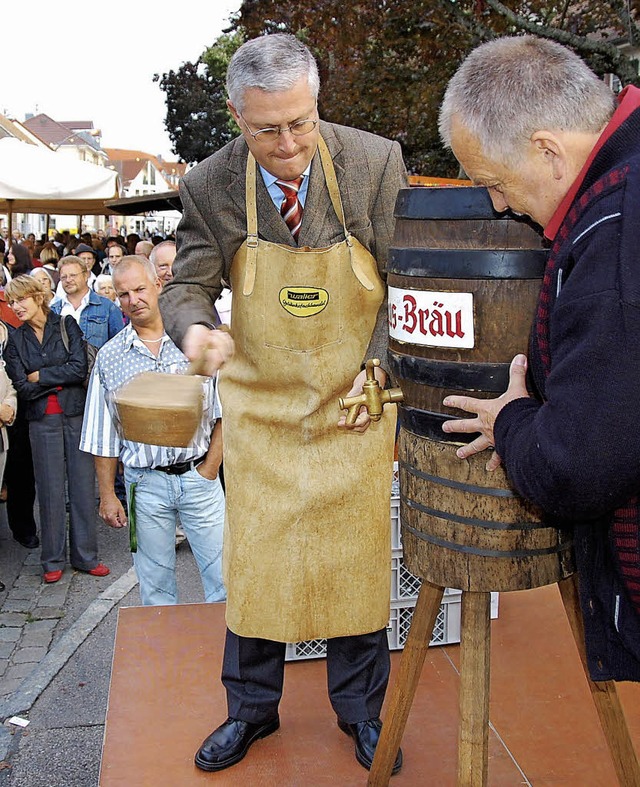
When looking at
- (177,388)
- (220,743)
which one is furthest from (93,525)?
(177,388)

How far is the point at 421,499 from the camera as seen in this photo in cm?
185

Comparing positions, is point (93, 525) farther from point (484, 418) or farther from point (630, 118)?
point (630, 118)

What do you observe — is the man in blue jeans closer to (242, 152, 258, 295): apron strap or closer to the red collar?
(242, 152, 258, 295): apron strap

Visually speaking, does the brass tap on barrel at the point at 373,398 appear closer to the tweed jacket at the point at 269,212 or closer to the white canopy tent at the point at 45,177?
the tweed jacket at the point at 269,212

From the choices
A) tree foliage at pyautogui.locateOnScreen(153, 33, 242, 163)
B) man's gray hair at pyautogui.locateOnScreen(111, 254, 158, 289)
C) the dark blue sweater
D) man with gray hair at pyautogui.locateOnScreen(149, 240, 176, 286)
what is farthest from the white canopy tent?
tree foliage at pyautogui.locateOnScreen(153, 33, 242, 163)

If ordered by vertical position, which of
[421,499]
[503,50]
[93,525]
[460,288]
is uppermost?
[503,50]

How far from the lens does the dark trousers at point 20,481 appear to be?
19.2ft

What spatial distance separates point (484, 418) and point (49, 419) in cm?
409

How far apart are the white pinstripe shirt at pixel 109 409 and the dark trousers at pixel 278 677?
1215mm

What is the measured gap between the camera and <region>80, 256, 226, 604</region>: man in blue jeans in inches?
149

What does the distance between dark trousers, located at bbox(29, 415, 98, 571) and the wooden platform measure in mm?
1970

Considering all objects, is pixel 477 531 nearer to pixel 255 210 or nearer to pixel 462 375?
pixel 462 375

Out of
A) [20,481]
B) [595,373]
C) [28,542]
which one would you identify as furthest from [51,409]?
[595,373]

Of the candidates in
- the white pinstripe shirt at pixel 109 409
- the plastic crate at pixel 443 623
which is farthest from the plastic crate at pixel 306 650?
the white pinstripe shirt at pixel 109 409
